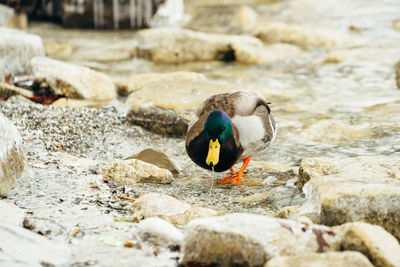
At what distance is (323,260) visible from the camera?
91.4 inches

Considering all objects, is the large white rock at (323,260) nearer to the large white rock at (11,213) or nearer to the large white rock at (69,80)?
the large white rock at (11,213)

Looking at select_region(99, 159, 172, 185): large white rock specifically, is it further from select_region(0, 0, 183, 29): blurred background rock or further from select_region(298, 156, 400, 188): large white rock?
select_region(0, 0, 183, 29): blurred background rock

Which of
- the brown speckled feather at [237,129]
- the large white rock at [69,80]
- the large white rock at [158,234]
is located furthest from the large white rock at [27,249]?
the large white rock at [69,80]

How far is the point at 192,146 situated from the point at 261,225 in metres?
1.41

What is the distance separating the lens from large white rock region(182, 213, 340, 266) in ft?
8.00

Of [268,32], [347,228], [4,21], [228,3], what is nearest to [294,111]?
[347,228]

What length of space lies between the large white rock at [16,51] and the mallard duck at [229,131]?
3.75 m

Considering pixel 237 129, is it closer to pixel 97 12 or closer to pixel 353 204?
pixel 353 204

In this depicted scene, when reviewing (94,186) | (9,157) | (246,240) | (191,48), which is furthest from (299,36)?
(246,240)

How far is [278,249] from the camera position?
8.12 ft

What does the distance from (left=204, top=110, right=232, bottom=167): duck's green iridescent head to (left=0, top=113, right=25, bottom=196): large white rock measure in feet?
4.21

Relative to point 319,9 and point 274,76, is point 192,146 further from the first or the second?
point 319,9

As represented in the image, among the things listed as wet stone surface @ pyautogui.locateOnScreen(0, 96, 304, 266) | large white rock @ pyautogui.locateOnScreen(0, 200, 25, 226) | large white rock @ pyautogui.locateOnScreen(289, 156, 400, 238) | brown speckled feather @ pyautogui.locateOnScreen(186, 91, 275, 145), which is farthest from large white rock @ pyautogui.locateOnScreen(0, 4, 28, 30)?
large white rock @ pyautogui.locateOnScreen(289, 156, 400, 238)

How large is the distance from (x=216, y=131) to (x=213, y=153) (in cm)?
16
